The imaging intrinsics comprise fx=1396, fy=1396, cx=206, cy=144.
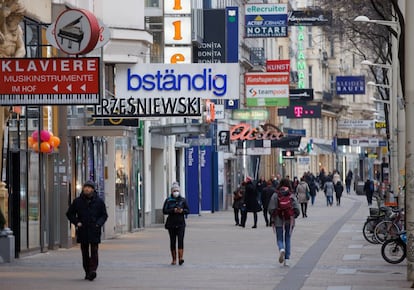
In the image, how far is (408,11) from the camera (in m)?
22.5

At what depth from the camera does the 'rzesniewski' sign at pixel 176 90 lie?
3559cm

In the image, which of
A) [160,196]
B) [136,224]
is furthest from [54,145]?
[160,196]

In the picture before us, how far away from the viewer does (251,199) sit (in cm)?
4816

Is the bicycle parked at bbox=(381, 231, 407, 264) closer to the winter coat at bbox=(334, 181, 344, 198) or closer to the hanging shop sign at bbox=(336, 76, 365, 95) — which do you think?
the winter coat at bbox=(334, 181, 344, 198)

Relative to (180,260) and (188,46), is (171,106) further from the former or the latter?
(188,46)

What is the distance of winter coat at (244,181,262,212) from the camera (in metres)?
47.8

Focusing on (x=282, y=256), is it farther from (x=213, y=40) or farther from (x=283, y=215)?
(x=213, y=40)

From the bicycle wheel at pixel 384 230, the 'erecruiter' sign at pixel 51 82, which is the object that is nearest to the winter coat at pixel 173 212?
the 'erecruiter' sign at pixel 51 82

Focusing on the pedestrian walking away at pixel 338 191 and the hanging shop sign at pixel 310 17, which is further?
the pedestrian walking away at pixel 338 191

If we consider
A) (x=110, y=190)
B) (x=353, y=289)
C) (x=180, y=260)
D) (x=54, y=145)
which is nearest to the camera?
(x=353, y=289)

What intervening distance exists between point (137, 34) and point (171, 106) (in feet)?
19.4

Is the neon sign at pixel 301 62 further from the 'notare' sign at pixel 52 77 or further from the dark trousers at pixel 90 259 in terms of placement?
the dark trousers at pixel 90 259

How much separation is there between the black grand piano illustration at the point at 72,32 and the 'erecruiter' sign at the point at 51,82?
161cm

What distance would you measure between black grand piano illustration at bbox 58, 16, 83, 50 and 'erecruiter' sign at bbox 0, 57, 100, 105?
1612 millimetres
